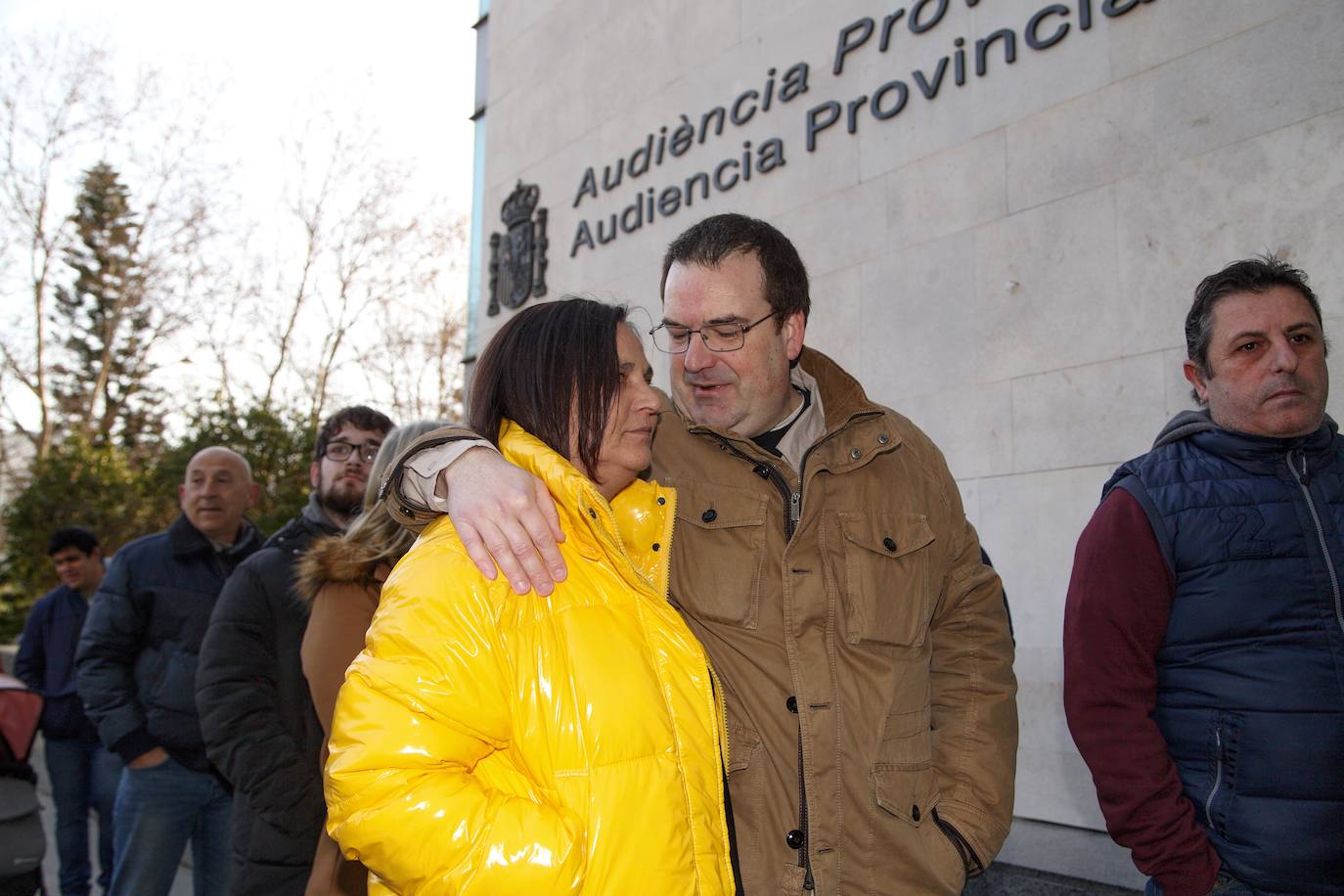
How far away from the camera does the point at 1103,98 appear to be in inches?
166

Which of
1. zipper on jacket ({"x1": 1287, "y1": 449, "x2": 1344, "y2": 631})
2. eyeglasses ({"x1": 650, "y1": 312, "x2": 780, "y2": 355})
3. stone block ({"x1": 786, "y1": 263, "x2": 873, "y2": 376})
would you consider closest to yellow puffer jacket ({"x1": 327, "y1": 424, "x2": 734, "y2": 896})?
eyeglasses ({"x1": 650, "y1": 312, "x2": 780, "y2": 355})

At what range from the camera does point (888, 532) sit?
2.26 m

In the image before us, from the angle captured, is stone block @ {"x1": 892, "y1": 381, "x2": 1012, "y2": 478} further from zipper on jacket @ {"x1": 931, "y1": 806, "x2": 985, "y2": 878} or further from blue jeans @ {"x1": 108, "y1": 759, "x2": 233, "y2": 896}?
blue jeans @ {"x1": 108, "y1": 759, "x2": 233, "y2": 896}

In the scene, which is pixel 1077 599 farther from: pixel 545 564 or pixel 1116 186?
pixel 1116 186

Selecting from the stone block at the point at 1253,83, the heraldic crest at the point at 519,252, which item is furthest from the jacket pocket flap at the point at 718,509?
the heraldic crest at the point at 519,252

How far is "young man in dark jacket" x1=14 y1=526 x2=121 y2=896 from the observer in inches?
222

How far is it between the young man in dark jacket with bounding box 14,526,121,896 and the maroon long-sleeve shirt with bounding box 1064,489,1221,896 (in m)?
4.88

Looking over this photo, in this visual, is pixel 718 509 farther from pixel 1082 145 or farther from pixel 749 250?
pixel 1082 145

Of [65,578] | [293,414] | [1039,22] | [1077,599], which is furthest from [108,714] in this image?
[293,414]

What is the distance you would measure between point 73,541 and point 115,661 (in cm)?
264

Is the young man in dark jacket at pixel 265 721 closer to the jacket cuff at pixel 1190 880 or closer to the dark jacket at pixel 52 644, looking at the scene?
the jacket cuff at pixel 1190 880

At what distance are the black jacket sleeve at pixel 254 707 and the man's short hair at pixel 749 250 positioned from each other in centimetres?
180

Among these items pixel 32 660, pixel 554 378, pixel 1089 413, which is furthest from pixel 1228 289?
pixel 32 660

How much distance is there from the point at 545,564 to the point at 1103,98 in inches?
142
